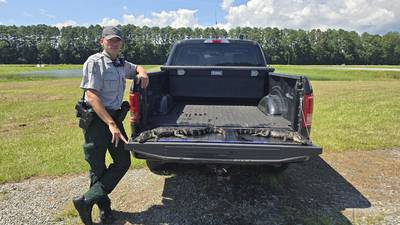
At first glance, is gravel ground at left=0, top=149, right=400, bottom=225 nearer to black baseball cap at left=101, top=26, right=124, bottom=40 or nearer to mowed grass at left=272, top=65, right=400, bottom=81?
black baseball cap at left=101, top=26, right=124, bottom=40

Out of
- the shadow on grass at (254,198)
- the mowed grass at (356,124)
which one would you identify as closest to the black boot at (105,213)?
the shadow on grass at (254,198)

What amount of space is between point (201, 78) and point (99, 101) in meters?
2.42

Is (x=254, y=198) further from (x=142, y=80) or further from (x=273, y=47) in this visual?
(x=273, y=47)

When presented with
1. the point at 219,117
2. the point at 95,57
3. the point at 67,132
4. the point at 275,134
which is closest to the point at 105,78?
the point at 95,57

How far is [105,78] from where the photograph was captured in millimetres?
3650

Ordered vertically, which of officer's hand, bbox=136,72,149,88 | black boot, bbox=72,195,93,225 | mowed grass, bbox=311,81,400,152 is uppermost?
officer's hand, bbox=136,72,149,88

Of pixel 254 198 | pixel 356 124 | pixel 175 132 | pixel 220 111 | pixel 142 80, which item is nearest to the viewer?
pixel 175 132

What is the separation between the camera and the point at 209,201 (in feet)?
14.3

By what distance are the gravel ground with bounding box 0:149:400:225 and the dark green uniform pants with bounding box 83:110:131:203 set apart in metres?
0.44

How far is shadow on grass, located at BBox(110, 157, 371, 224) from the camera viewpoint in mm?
3951

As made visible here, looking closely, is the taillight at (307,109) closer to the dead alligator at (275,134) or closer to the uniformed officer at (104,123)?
the dead alligator at (275,134)

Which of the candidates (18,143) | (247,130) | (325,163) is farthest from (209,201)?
(18,143)

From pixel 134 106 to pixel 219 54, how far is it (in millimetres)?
2651

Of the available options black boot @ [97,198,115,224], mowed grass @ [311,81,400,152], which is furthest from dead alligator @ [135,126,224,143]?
mowed grass @ [311,81,400,152]
